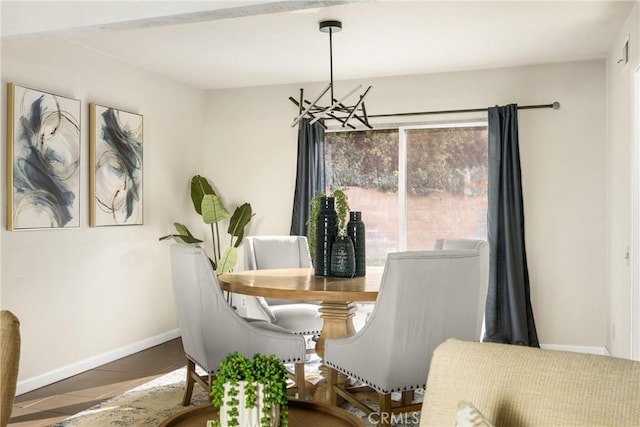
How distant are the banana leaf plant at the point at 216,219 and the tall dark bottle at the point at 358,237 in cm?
189

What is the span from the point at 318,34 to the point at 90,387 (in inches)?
114

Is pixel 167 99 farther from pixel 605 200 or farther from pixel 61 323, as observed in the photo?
pixel 605 200

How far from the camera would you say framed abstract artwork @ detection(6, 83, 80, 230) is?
3639 millimetres

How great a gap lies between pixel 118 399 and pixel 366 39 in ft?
9.70

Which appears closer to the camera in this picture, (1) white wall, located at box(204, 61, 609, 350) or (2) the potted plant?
(2) the potted plant

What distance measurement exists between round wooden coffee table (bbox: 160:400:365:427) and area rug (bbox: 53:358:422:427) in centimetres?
150

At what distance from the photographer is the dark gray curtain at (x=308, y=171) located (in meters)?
5.40

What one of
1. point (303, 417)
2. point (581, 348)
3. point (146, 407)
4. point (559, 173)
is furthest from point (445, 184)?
point (303, 417)

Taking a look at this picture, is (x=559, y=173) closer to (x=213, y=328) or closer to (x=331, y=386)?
(x=331, y=386)

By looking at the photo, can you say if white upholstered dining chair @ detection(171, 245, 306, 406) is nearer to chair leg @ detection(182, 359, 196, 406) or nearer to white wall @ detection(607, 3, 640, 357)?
chair leg @ detection(182, 359, 196, 406)

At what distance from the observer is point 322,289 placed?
2.99 metres

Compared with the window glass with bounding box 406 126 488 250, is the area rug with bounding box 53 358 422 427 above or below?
below

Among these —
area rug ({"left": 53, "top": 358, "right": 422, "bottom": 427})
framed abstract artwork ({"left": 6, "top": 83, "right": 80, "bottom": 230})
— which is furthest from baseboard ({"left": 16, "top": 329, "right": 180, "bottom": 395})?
framed abstract artwork ({"left": 6, "top": 83, "right": 80, "bottom": 230})

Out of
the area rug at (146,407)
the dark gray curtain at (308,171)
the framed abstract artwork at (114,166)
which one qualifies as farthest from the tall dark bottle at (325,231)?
the framed abstract artwork at (114,166)
